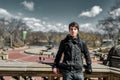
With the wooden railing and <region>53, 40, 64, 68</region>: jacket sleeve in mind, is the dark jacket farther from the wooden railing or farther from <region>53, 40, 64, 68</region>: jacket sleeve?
the wooden railing

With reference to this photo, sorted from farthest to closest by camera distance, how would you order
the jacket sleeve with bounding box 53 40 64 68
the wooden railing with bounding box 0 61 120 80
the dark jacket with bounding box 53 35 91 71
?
the wooden railing with bounding box 0 61 120 80 → the jacket sleeve with bounding box 53 40 64 68 → the dark jacket with bounding box 53 35 91 71

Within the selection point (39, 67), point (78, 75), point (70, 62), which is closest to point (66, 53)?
point (70, 62)

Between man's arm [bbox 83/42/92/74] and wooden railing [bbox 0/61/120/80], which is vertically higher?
man's arm [bbox 83/42/92/74]

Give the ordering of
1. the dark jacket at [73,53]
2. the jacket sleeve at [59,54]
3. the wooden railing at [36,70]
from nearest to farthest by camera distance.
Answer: the dark jacket at [73,53]
the jacket sleeve at [59,54]
the wooden railing at [36,70]

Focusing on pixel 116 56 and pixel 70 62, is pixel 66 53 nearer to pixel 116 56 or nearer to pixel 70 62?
pixel 70 62

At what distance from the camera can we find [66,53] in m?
4.47

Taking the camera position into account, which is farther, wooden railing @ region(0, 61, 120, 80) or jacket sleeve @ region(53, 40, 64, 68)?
wooden railing @ region(0, 61, 120, 80)

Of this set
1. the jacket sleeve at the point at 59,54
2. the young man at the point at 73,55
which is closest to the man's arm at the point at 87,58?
the young man at the point at 73,55

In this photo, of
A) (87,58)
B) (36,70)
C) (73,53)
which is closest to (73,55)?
(73,53)

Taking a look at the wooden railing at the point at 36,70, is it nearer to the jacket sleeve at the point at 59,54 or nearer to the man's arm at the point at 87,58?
the jacket sleeve at the point at 59,54

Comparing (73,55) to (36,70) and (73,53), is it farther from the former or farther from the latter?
(36,70)

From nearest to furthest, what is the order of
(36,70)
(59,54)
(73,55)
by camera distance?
(73,55) < (59,54) < (36,70)

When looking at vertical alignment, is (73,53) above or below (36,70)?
above

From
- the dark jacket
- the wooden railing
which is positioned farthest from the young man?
the wooden railing
